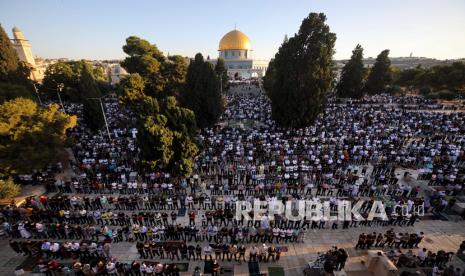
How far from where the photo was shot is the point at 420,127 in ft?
91.8

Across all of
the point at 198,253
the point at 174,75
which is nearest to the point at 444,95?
the point at 174,75

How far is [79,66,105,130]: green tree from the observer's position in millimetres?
27336

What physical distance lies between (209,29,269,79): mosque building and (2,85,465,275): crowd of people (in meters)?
61.2

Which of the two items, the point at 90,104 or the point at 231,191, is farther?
the point at 90,104

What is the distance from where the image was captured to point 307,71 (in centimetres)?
2691

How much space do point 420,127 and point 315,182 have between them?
1985 centimetres

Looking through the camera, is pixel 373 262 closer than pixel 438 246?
Yes

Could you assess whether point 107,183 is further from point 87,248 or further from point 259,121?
point 259,121

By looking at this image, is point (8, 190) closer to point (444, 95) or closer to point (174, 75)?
point (174, 75)

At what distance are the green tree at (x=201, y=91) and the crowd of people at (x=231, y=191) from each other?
2.75 meters

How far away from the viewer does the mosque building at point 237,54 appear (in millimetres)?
81500

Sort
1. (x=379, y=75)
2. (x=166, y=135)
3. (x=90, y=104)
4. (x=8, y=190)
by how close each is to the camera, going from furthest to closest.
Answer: (x=379, y=75) → (x=90, y=104) → (x=166, y=135) → (x=8, y=190)

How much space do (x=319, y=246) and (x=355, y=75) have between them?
40.3 m

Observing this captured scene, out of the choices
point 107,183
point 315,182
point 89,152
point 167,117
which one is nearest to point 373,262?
point 315,182
